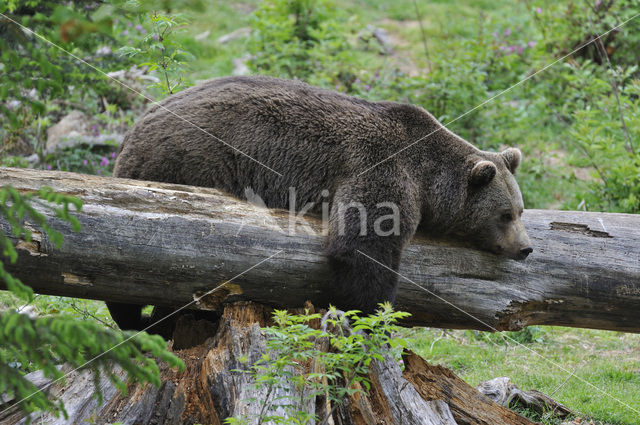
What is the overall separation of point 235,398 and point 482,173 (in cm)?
299

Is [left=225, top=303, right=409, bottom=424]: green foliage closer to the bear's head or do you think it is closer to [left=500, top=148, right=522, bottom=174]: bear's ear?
the bear's head

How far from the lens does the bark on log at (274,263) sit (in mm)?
4543

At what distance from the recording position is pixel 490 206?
19.3 feet

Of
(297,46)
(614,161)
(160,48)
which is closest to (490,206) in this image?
(160,48)

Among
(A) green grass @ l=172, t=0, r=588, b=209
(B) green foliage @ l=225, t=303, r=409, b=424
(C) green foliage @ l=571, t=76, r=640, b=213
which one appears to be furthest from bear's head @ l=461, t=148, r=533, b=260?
(A) green grass @ l=172, t=0, r=588, b=209

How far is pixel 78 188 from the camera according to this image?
4.69 m

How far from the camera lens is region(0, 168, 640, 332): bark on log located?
4.54 meters

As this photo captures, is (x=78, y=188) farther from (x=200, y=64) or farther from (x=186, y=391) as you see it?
(x=200, y=64)

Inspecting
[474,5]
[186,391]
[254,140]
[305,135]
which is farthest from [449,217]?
[474,5]

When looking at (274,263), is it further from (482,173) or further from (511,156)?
(511,156)

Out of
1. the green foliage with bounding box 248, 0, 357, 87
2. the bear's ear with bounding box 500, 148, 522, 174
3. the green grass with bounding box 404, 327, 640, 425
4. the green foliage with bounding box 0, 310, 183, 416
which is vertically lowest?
the green grass with bounding box 404, 327, 640, 425

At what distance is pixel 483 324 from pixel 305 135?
219 centimetres

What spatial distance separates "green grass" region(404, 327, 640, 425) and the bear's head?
1488 mm

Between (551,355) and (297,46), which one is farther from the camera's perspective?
(297,46)
